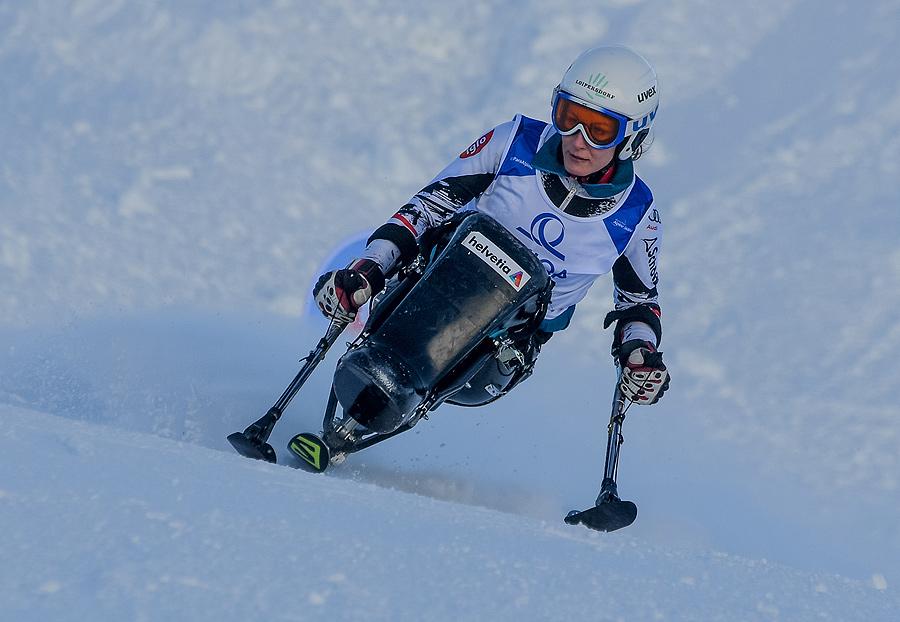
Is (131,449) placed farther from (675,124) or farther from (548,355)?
(675,124)

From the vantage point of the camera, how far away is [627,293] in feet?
A: 17.3

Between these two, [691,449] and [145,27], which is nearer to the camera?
[691,449]

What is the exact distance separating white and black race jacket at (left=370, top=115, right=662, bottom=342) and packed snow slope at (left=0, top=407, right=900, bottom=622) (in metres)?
1.70

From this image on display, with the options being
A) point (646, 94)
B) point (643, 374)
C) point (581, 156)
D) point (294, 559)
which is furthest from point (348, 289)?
point (294, 559)

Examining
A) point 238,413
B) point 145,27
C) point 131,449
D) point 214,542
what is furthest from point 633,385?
point 145,27

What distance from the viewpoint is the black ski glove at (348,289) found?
466 centimetres

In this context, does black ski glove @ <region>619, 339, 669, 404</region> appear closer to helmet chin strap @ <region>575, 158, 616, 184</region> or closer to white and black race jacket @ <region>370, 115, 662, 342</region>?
white and black race jacket @ <region>370, 115, 662, 342</region>

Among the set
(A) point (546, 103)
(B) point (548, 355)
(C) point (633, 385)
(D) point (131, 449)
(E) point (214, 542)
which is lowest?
(E) point (214, 542)

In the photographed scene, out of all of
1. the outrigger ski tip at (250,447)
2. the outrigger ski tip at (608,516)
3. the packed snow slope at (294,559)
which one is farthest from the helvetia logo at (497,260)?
the packed snow slope at (294,559)

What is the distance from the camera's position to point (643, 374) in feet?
16.3

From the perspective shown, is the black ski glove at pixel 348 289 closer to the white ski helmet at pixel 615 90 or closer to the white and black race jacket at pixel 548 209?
the white and black race jacket at pixel 548 209

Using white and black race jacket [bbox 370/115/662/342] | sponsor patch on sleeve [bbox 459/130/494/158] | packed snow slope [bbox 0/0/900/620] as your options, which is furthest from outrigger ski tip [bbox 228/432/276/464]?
sponsor patch on sleeve [bbox 459/130/494/158]

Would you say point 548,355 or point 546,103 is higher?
point 546,103

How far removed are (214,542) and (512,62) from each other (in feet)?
21.3
